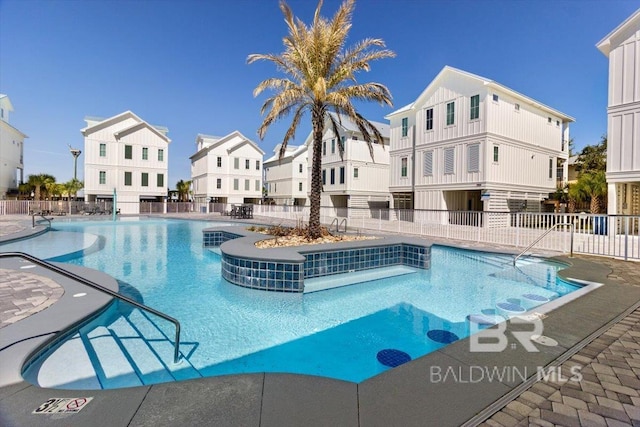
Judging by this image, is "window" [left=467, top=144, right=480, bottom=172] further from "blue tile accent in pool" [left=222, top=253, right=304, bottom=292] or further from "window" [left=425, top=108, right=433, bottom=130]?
"blue tile accent in pool" [left=222, top=253, right=304, bottom=292]

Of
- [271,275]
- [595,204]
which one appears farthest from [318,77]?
[595,204]

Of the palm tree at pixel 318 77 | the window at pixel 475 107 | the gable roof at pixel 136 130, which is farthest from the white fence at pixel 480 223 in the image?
the gable roof at pixel 136 130

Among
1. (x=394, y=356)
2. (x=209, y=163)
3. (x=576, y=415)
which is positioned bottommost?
(x=394, y=356)

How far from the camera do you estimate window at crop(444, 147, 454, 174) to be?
69.8 feet

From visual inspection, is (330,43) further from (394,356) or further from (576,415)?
(576,415)

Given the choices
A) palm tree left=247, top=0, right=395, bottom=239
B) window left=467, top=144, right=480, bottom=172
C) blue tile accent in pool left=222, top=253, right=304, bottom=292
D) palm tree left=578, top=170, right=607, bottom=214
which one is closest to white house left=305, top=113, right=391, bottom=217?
window left=467, top=144, right=480, bottom=172

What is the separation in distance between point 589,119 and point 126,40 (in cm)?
3901

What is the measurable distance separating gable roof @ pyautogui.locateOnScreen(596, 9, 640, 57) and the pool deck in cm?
1875

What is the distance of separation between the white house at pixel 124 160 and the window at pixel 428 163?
92.9 feet

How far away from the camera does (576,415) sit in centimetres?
228

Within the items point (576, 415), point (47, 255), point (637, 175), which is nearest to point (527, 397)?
point (576, 415)

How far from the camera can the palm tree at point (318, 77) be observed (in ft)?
33.8

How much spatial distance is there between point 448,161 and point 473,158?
1.84 m

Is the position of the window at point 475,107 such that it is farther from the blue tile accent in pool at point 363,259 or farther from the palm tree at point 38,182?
the palm tree at point 38,182
